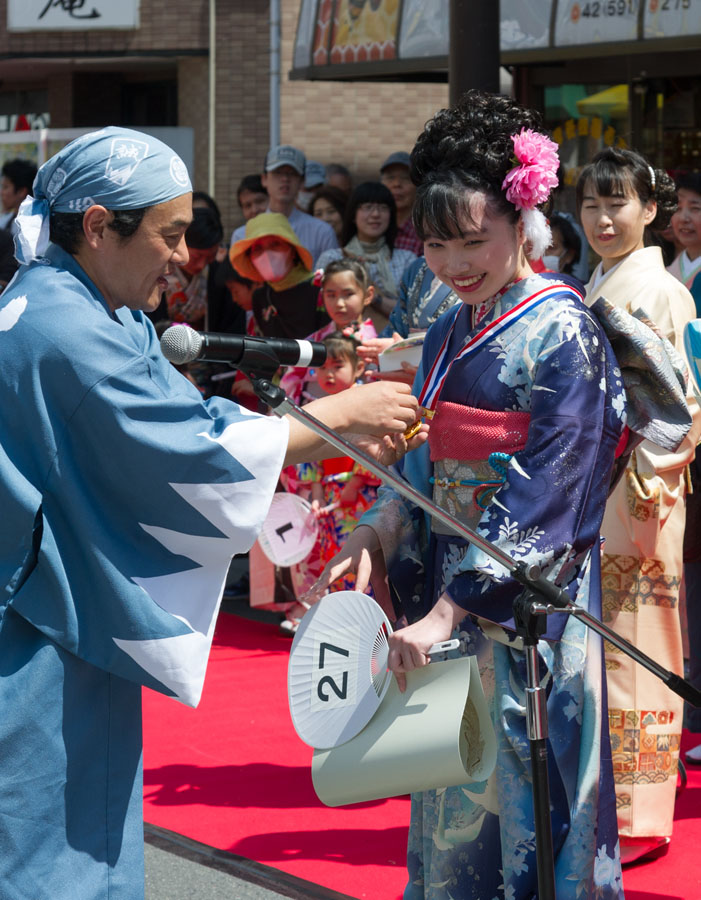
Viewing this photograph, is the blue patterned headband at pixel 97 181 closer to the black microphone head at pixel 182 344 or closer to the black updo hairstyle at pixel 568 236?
the black microphone head at pixel 182 344

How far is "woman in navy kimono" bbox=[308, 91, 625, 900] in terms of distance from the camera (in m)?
2.28

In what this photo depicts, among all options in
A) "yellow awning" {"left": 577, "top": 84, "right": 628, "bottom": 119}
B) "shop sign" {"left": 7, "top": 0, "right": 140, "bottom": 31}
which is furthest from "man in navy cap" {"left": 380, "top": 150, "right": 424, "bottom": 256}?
"shop sign" {"left": 7, "top": 0, "right": 140, "bottom": 31}

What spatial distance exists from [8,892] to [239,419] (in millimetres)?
831

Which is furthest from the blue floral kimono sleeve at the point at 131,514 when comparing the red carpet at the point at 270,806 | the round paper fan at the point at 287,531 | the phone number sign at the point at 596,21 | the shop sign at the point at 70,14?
the shop sign at the point at 70,14

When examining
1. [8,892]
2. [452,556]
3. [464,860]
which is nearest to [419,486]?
[452,556]

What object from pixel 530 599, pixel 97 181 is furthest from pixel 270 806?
pixel 97 181

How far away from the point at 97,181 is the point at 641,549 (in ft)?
6.78

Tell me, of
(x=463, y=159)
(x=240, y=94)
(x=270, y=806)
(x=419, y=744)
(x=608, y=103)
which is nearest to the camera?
(x=419, y=744)

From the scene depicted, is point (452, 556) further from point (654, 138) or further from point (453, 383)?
point (654, 138)

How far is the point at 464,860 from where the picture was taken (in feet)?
8.03

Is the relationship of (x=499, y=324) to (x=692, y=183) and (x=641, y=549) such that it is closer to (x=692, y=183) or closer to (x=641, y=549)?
(x=641, y=549)

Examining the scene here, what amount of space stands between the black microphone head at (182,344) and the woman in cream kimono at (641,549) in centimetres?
183

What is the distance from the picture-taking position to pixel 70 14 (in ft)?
46.0

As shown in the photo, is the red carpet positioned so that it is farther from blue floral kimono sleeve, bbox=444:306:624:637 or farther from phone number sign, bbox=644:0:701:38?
phone number sign, bbox=644:0:701:38
